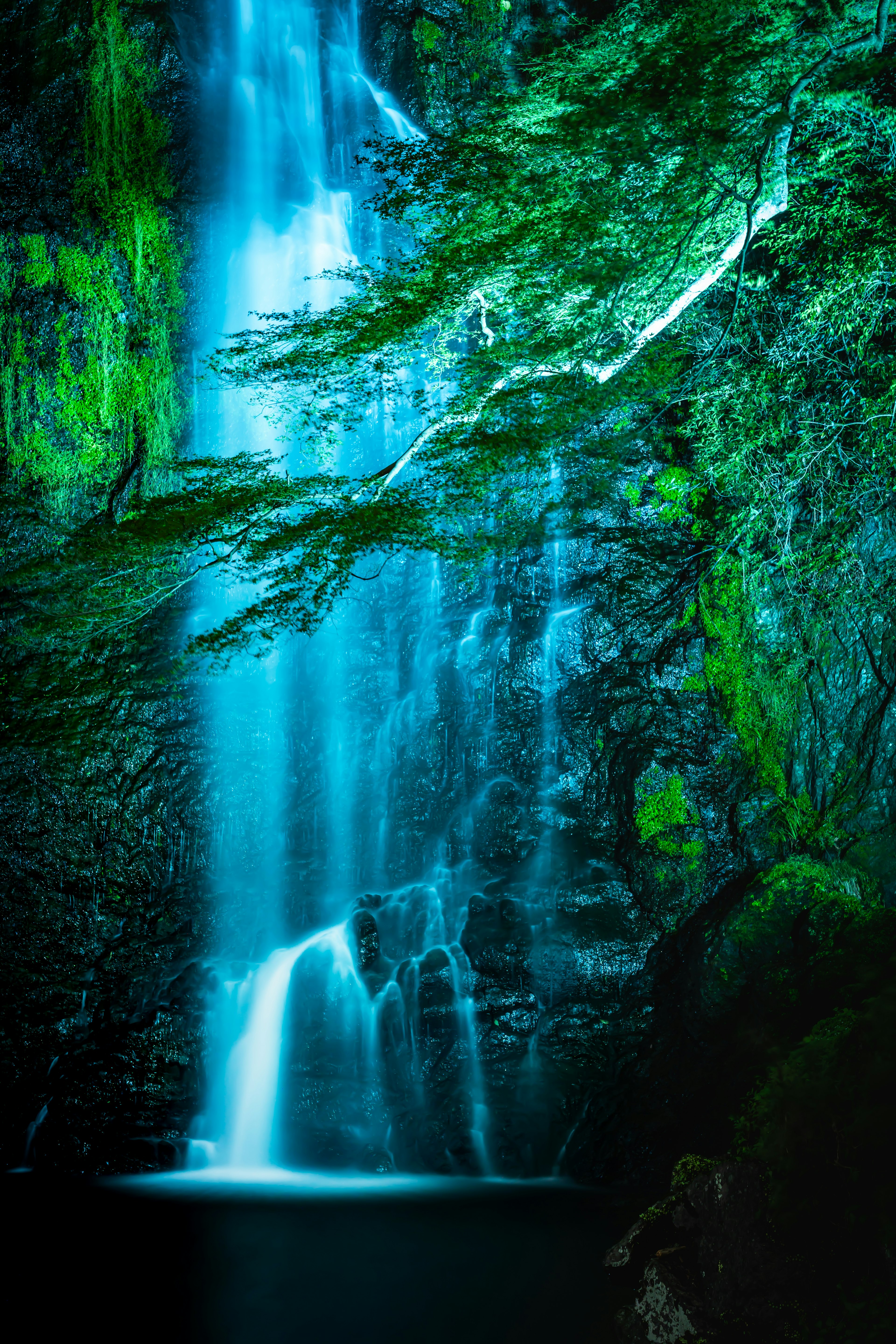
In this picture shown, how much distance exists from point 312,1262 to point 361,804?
12.2ft

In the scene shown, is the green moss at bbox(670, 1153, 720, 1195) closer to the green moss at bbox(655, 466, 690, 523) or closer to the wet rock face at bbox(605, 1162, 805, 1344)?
the wet rock face at bbox(605, 1162, 805, 1344)

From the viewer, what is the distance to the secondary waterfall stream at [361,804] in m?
7.14

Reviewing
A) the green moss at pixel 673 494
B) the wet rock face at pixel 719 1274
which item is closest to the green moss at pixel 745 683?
the green moss at pixel 673 494

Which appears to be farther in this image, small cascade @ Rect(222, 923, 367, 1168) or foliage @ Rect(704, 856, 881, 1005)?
small cascade @ Rect(222, 923, 367, 1168)

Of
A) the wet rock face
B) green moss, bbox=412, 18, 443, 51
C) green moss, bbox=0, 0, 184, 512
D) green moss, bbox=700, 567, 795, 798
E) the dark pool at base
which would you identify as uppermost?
green moss, bbox=412, 18, 443, 51

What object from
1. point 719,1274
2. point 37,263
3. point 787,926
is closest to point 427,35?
point 37,263

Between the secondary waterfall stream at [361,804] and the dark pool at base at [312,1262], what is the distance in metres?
0.62

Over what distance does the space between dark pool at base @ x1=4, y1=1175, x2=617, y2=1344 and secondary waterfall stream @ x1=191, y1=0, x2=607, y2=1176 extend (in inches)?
24.4

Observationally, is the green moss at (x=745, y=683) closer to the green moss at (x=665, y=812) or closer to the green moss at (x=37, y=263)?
the green moss at (x=665, y=812)

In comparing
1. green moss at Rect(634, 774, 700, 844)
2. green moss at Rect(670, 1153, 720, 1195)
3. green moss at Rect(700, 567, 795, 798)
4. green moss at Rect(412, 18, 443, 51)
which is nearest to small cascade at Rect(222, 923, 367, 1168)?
green moss at Rect(634, 774, 700, 844)

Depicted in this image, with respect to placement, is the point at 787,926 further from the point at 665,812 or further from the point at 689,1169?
the point at 689,1169

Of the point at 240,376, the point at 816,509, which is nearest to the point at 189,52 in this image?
the point at 240,376

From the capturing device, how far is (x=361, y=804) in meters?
8.27

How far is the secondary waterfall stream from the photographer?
7.14m
